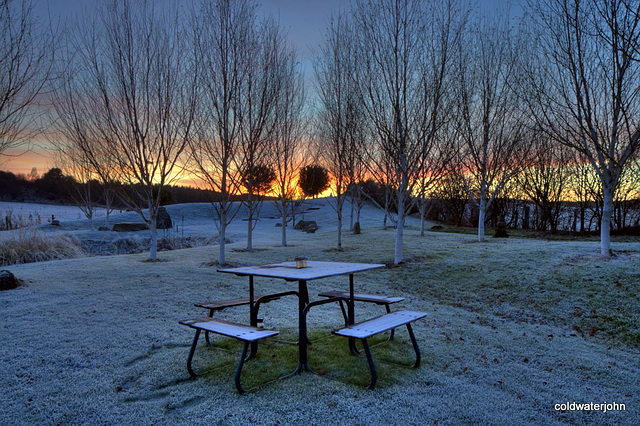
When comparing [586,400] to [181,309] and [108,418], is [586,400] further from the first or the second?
[181,309]

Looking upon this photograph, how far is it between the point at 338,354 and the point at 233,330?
1311 mm

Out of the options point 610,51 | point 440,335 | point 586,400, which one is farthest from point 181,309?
point 610,51

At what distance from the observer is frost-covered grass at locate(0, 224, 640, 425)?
3088mm

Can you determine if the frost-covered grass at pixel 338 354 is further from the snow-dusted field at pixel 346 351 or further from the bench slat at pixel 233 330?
the bench slat at pixel 233 330

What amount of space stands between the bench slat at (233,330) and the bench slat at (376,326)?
634mm

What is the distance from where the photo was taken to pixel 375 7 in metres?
10.3

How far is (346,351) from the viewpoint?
4375mm

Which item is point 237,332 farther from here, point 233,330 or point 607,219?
point 607,219

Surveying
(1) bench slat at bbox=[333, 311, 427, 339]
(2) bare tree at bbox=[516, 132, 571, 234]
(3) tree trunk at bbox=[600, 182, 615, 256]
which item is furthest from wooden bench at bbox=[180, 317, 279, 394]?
(2) bare tree at bbox=[516, 132, 571, 234]

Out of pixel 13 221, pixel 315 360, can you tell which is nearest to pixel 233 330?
pixel 315 360

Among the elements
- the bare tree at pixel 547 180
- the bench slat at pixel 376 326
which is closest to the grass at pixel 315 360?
the bench slat at pixel 376 326

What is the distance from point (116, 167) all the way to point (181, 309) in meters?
7.91

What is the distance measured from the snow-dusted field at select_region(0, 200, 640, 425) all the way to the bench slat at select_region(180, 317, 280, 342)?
48 centimetres

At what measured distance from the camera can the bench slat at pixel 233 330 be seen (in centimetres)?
328
